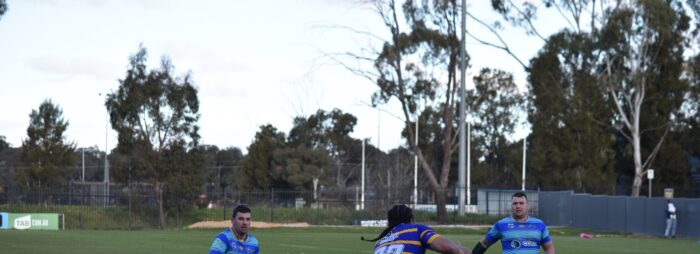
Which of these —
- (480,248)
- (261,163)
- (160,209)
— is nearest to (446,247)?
(480,248)

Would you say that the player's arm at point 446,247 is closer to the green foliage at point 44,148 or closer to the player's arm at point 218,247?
the player's arm at point 218,247

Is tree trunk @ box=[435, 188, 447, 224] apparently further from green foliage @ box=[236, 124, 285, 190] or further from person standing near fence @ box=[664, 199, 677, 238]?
green foliage @ box=[236, 124, 285, 190]

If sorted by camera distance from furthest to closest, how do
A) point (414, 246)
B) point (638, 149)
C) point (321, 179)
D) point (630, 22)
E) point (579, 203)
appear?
point (321, 179) → point (638, 149) → point (630, 22) → point (579, 203) → point (414, 246)

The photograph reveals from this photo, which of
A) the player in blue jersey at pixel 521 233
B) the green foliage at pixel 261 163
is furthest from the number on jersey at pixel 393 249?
the green foliage at pixel 261 163

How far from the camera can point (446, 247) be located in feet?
24.0

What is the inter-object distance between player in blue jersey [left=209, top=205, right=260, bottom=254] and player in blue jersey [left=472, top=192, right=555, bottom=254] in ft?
10.2

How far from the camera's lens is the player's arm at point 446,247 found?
7.22 m

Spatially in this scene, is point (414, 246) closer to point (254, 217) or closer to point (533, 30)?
point (254, 217)

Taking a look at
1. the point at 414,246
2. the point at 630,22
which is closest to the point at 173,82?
the point at 630,22

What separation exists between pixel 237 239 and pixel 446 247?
8.48ft

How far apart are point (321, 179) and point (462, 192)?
31957mm

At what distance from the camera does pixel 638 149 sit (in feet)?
216

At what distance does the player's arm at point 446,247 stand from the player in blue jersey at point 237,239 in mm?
2322

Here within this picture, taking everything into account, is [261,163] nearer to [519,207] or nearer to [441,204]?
[441,204]
